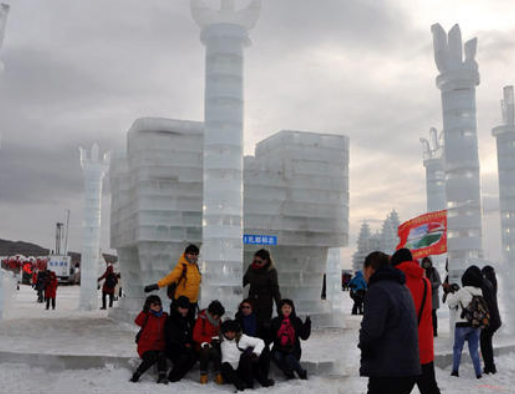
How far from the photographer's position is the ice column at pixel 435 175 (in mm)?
24781

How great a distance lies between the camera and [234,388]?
8070 millimetres

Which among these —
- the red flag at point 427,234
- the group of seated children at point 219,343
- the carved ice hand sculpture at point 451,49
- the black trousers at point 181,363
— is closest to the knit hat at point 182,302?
the group of seated children at point 219,343

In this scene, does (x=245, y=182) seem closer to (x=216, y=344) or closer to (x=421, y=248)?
(x=216, y=344)

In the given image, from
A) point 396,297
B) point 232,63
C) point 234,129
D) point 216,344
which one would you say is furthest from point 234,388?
point 232,63

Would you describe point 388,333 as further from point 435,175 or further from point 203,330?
point 435,175

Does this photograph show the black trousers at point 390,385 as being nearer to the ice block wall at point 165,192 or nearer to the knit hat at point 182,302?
the knit hat at point 182,302

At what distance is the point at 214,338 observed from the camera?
8.56 metres

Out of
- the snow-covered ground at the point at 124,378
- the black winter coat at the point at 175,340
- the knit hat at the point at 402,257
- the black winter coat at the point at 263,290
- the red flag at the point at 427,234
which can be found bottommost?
the snow-covered ground at the point at 124,378

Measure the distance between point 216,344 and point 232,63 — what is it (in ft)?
20.3

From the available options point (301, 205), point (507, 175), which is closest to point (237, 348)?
point (301, 205)

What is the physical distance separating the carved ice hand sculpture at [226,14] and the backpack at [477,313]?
713 centimetres

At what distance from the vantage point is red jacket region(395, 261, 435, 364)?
17.6ft

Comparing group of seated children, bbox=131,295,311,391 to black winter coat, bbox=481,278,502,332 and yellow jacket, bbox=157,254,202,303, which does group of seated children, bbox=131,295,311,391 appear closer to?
yellow jacket, bbox=157,254,202,303

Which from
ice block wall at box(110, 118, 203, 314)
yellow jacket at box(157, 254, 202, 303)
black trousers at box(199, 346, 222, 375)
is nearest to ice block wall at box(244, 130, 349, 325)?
ice block wall at box(110, 118, 203, 314)
